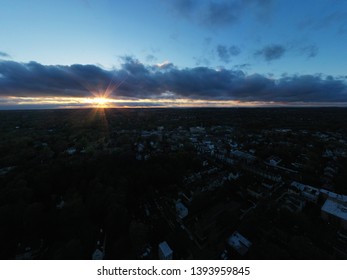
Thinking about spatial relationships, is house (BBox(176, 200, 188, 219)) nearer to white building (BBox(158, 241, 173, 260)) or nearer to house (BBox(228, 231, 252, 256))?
white building (BBox(158, 241, 173, 260))

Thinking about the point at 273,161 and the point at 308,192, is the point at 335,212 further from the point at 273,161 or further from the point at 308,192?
the point at 273,161

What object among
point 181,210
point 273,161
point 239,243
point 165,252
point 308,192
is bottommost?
point 273,161

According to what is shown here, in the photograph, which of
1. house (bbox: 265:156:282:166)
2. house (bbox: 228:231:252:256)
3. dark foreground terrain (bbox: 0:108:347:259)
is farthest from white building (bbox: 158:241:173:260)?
house (bbox: 265:156:282:166)

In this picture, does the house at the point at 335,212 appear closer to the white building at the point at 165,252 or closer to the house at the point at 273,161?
the house at the point at 273,161

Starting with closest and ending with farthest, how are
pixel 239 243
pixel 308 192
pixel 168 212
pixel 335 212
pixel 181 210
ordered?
pixel 239 243
pixel 335 212
pixel 181 210
pixel 168 212
pixel 308 192

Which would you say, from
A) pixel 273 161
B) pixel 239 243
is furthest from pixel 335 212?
pixel 273 161

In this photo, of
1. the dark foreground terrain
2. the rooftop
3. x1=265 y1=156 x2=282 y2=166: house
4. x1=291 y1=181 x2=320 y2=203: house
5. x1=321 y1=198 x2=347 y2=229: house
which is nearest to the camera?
the dark foreground terrain

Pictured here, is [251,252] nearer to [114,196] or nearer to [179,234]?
[179,234]

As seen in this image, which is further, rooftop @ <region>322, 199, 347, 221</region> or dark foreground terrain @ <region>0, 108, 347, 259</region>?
rooftop @ <region>322, 199, 347, 221</region>
